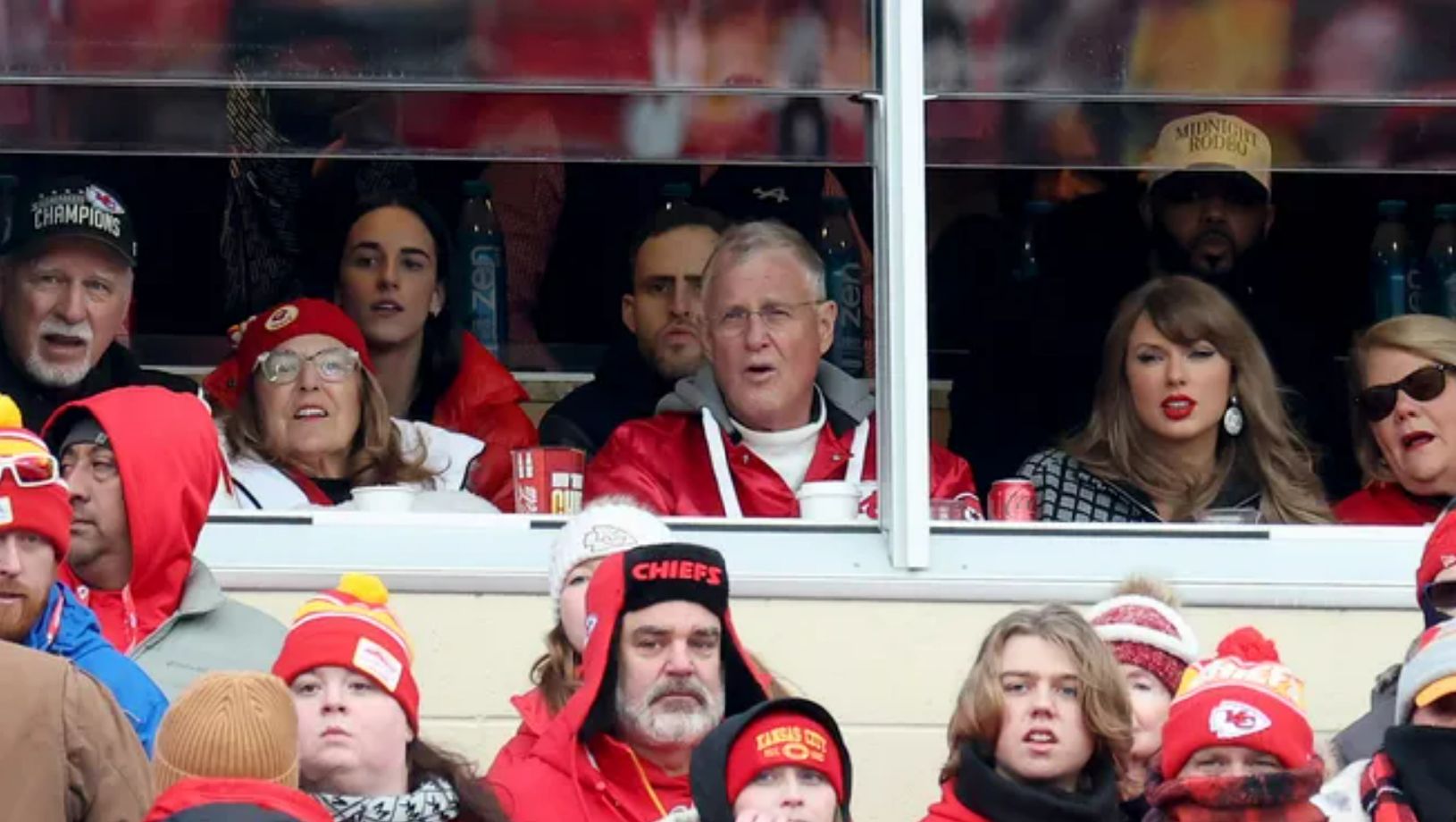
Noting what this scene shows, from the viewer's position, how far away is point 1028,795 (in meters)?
6.86

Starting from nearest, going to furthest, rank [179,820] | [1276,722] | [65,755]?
1. [179,820]
2. [65,755]
3. [1276,722]

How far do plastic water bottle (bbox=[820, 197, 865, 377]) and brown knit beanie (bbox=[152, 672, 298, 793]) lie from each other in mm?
3278

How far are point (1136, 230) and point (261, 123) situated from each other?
85.2 inches

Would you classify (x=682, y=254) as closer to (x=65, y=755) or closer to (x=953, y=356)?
(x=953, y=356)

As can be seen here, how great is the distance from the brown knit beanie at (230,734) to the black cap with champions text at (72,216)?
265cm

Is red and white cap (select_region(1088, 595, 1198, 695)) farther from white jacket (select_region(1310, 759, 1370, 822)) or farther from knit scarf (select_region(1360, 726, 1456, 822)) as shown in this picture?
knit scarf (select_region(1360, 726, 1456, 822))

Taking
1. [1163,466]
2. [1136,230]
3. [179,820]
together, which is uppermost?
[1136,230]

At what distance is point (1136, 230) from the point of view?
948 cm

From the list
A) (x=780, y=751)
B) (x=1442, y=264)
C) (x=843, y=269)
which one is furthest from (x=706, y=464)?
(x=1442, y=264)

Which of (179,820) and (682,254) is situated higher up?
(682,254)

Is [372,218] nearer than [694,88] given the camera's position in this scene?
No

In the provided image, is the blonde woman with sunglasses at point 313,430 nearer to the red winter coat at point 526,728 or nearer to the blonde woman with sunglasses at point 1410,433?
the red winter coat at point 526,728

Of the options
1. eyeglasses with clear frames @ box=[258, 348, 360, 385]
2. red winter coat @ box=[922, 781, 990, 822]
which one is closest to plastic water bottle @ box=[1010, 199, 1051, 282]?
eyeglasses with clear frames @ box=[258, 348, 360, 385]

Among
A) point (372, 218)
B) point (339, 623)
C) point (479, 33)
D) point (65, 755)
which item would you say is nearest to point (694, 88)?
point (479, 33)
